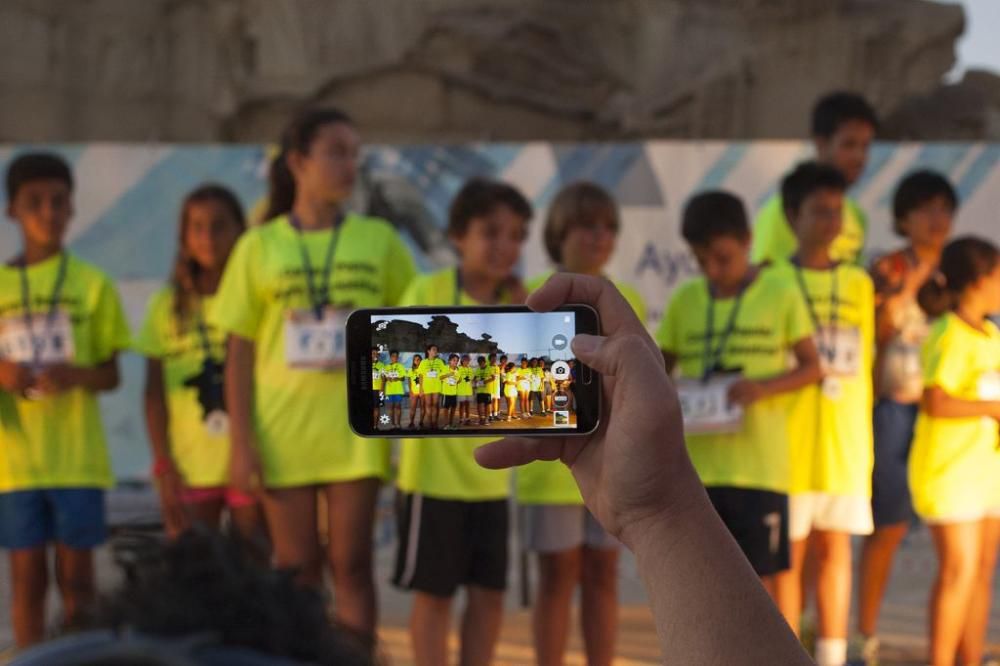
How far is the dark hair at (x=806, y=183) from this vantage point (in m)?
4.97

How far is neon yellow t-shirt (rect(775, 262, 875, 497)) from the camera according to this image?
466 centimetres

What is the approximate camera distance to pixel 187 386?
16.6 feet

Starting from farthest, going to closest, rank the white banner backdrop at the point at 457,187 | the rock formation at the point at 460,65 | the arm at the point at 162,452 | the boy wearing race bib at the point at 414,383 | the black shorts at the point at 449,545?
1. the rock formation at the point at 460,65
2. the white banner backdrop at the point at 457,187
3. the arm at the point at 162,452
4. the black shorts at the point at 449,545
5. the boy wearing race bib at the point at 414,383

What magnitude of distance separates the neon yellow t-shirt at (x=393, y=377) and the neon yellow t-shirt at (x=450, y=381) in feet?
0.24

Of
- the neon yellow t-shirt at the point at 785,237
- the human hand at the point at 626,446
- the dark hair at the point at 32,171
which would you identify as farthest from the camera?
the neon yellow t-shirt at the point at 785,237

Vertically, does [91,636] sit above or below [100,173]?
below

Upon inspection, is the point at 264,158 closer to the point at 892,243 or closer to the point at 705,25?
the point at 892,243

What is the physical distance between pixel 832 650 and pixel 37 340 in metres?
3.09

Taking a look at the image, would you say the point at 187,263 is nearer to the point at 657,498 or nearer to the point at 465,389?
the point at 465,389

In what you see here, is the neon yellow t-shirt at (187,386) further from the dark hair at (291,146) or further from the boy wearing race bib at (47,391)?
the dark hair at (291,146)

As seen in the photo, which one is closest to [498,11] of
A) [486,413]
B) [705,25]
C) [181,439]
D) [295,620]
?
[705,25]

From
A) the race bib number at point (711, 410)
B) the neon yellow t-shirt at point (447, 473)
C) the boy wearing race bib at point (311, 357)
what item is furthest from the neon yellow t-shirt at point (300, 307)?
the race bib number at point (711, 410)

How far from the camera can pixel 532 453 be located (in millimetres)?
1774

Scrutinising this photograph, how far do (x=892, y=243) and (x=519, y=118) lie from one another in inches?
366
